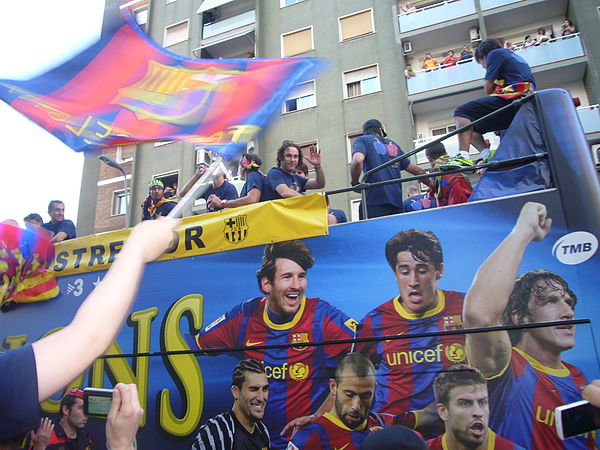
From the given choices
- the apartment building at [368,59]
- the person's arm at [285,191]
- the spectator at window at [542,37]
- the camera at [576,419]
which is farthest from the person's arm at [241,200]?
the spectator at window at [542,37]

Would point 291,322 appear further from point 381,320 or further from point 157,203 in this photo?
point 157,203

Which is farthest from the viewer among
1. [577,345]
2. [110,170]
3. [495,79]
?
[110,170]

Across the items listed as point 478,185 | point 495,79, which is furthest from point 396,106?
point 478,185

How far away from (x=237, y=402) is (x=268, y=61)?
2.84 metres

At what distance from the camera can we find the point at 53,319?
4234 mm

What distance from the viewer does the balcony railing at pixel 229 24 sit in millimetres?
20719

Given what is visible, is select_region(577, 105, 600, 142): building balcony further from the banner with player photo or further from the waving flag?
the waving flag

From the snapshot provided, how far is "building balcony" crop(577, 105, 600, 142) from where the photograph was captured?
14.2 meters

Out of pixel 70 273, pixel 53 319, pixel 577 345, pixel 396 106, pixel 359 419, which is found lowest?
pixel 359 419

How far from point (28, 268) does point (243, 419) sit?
260 cm

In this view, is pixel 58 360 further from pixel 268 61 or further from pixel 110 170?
pixel 110 170

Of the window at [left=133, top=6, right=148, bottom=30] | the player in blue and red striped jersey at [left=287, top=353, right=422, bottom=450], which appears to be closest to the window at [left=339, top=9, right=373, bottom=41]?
the window at [left=133, top=6, right=148, bottom=30]

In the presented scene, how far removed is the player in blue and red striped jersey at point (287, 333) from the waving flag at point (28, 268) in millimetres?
1716

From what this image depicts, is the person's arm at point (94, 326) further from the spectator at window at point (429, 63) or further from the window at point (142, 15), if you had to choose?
the window at point (142, 15)
